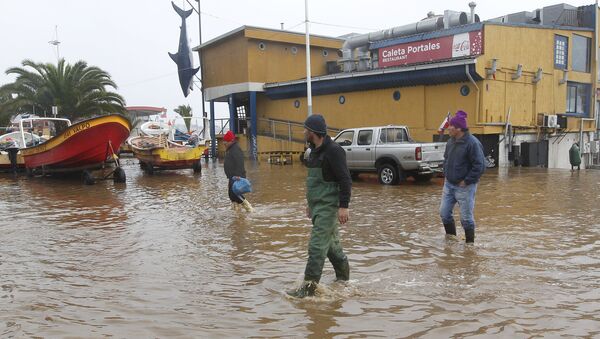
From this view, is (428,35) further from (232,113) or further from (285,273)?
(285,273)

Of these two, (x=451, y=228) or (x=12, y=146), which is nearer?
(x=451, y=228)

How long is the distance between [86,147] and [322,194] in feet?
42.7

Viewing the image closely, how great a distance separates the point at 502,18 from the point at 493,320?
26880 millimetres

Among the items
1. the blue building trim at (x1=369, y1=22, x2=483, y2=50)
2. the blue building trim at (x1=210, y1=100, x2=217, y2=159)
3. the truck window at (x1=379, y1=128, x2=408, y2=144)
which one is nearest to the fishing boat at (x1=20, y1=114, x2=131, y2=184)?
the truck window at (x1=379, y1=128, x2=408, y2=144)

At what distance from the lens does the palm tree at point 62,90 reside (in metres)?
26.9

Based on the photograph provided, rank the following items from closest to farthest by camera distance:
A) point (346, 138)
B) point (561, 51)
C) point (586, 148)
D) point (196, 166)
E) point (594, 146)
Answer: point (346, 138)
point (196, 166)
point (561, 51)
point (586, 148)
point (594, 146)

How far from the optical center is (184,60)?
32.9 m

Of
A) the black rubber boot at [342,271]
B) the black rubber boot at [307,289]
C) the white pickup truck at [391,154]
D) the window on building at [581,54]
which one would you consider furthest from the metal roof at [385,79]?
the black rubber boot at [307,289]

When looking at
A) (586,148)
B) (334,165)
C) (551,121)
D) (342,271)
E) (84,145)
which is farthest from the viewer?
(586,148)

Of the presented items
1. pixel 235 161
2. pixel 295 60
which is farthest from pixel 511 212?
pixel 295 60

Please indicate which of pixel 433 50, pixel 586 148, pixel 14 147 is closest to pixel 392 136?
pixel 433 50

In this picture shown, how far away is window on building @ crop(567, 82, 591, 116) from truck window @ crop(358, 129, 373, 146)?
580 inches

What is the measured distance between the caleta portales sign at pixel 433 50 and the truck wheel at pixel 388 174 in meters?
8.03

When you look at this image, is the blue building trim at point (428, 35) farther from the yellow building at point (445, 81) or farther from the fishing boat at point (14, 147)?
the fishing boat at point (14, 147)
